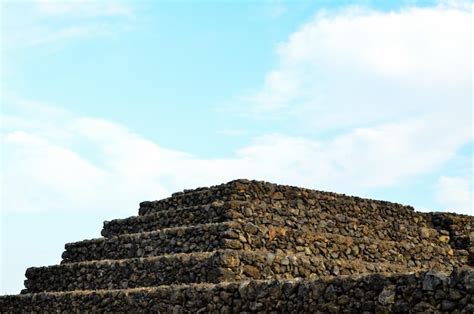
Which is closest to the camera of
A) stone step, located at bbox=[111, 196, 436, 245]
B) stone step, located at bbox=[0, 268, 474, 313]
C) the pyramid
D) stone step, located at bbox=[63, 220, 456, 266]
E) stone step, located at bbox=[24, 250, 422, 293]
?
stone step, located at bbox=[0, 268, 474, 313]

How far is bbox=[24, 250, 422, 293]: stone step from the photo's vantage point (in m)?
14.9

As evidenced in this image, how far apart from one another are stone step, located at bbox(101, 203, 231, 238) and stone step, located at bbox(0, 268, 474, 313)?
9.83 feet

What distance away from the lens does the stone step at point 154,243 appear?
16188mm

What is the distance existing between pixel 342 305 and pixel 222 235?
17.3 feet

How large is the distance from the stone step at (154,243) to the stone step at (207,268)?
0.62 metres

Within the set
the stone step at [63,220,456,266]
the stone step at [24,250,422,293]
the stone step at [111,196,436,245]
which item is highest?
the stone step at [111,196,436,245]

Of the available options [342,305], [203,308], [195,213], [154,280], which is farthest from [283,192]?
[342,305]

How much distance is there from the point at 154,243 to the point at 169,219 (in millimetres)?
1407

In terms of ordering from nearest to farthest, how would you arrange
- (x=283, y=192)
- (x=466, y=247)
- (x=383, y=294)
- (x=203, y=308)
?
(x=383, y=294), (x=203, y=308), (x=283, y=192), (x=466, y=247)

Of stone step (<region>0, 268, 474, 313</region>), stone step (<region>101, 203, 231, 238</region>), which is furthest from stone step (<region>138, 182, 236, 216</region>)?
stone step (<region>0, 268, 474, 313</region>)

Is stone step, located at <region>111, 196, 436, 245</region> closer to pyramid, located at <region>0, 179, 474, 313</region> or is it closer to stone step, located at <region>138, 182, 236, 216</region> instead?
pyramid, located at <region>0, 179, 474, 313</region>

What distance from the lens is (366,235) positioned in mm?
19484

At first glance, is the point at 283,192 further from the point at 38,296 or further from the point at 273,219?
the point at 38,296

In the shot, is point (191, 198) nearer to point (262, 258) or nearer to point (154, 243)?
point (154, 243)
